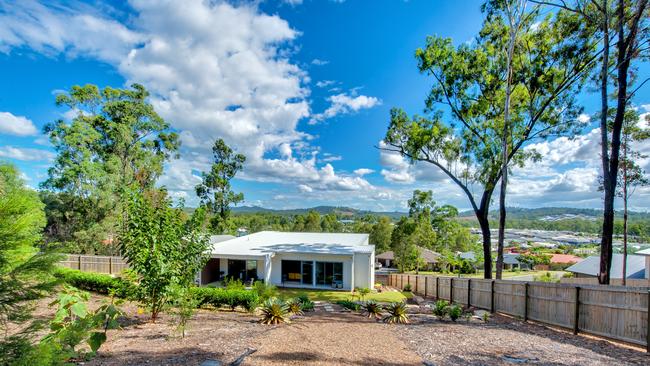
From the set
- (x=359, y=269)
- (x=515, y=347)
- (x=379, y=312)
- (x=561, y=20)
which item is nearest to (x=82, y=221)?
(x=359, y=269)

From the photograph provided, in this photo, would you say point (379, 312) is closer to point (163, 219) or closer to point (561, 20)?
point (163, 219)

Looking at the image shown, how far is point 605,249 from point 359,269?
1098 centimetres

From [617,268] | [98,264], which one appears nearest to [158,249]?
[98,264]

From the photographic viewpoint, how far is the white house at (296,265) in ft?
57.6

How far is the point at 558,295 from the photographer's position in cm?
785

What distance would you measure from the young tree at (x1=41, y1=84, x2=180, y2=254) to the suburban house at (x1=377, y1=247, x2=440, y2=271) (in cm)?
2772

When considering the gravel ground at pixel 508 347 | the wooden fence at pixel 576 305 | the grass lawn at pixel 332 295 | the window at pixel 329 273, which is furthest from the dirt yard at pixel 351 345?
the window at pixel 329 273

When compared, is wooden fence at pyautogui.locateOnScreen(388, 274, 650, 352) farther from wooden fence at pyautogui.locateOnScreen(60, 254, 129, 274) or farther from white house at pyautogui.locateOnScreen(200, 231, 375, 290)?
wooden fence at pyautogui.locateOnScreen(60, 254, 129, 274)

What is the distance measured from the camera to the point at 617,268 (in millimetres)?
24156

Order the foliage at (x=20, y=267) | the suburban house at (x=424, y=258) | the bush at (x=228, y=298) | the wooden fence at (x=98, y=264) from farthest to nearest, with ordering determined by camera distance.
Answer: the suburban house at (x=424, y=258) → the wooden fence at (x=98, y=264) → the bush at (x=228, y=298) → the foliage at (x=20, y=267)

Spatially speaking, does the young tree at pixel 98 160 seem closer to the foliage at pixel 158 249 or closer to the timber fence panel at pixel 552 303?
the foliage at pixel 158 249

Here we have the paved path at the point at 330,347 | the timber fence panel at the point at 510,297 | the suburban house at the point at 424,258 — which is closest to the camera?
the paved path at the point at 330,347

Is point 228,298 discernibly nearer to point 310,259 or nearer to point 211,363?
point 211,363

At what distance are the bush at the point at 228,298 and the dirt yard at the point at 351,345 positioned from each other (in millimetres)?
2322
